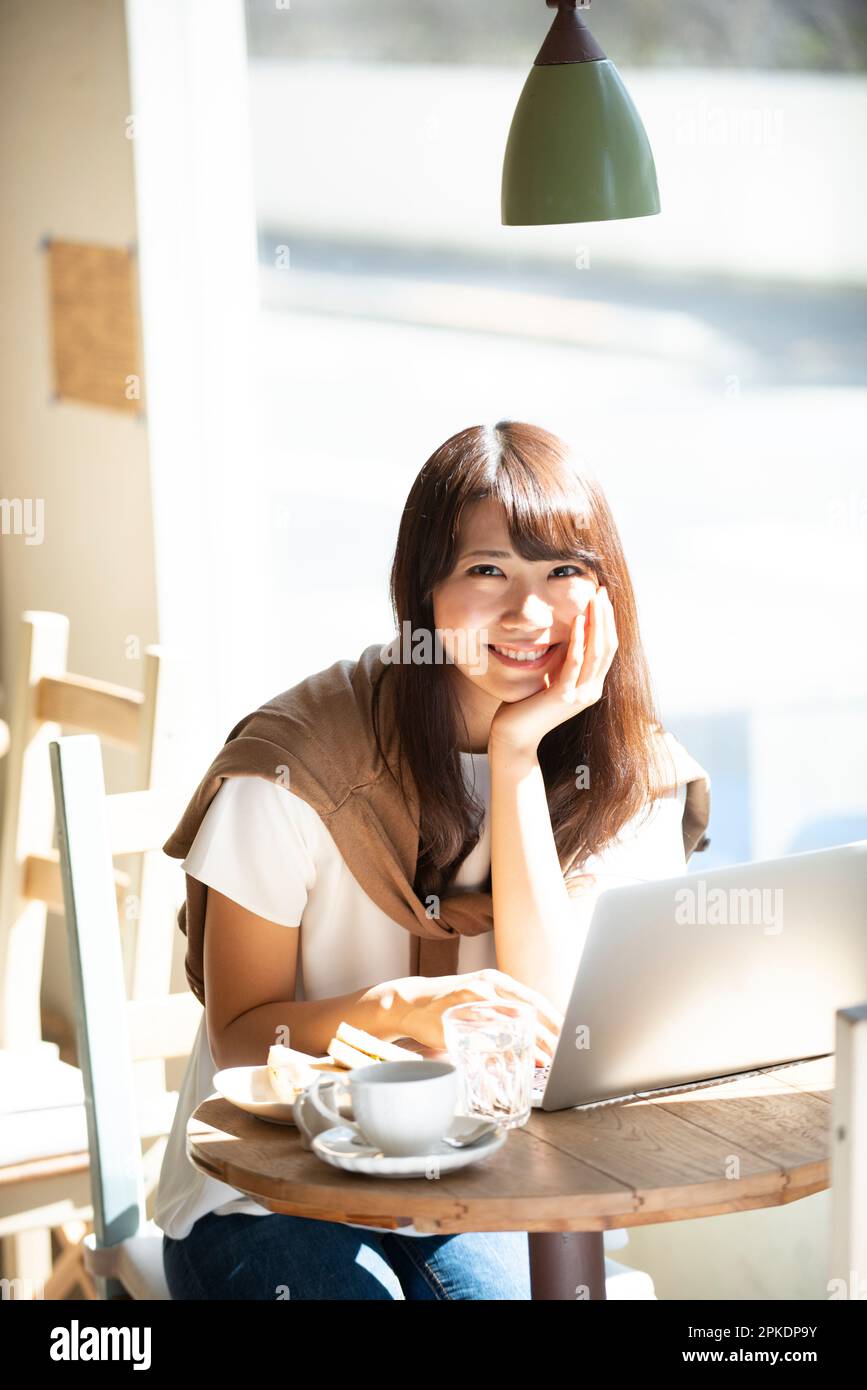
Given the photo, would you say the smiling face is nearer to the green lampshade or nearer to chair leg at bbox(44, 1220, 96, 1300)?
the green lampshade

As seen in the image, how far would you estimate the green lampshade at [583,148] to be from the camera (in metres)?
1.53

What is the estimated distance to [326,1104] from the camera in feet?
3.71

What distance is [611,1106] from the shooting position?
1194 mm

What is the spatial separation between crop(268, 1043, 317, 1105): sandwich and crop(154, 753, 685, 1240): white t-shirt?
0.25 m

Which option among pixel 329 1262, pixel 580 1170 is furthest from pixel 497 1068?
pixel 329 1262

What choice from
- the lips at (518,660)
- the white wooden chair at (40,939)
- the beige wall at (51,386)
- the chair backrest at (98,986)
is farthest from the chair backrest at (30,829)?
the lips at (518,660)

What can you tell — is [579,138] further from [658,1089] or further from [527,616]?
[658,1089]

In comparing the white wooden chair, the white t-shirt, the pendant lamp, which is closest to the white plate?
the white t-shirt

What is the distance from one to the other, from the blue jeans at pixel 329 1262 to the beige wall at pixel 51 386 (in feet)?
5.01

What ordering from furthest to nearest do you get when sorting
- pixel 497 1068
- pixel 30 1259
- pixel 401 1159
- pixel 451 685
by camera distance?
1. pixel 30 1259
2. pixel 451 685
3. pixel 497 1068
4. pixel 401 1159

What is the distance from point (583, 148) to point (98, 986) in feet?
2.96

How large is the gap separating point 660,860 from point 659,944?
51 cm

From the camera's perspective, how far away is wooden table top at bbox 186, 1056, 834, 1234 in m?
1.01
